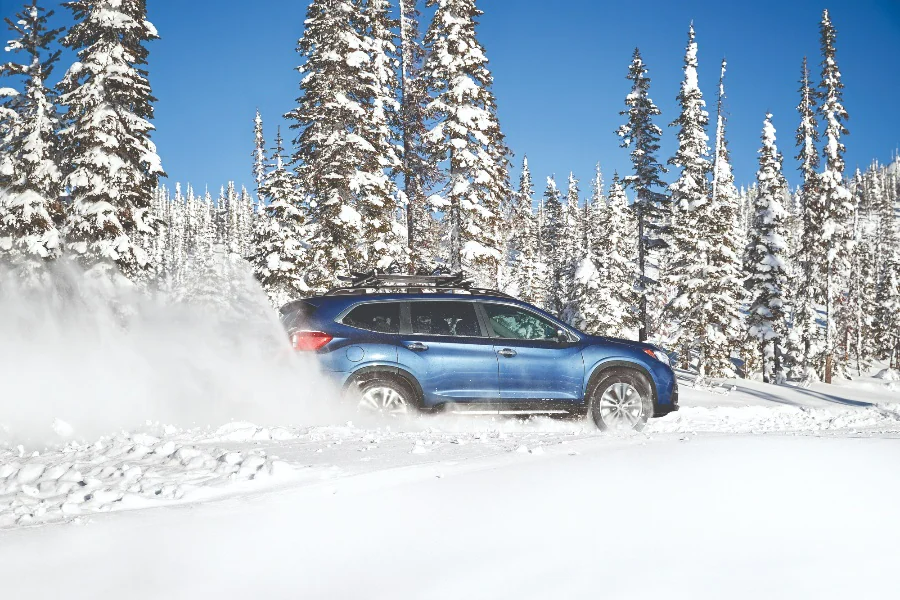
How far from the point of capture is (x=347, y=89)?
22.4 m

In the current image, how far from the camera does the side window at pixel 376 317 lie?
7914 mm

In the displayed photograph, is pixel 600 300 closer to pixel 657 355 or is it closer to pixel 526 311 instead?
pixel 657 355

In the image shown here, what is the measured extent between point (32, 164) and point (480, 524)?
25.2 m

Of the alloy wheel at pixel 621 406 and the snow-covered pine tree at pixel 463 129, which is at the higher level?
the snow-covered pine tree at pixel 463 129

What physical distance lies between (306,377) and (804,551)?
18.4 ft

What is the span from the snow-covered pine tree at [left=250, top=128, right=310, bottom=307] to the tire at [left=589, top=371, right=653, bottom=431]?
24.9 meters

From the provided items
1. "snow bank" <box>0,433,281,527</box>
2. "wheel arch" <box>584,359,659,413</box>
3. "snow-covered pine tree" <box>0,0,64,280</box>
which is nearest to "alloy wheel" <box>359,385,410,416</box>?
"snow bank" <box>0,433,281,527</box>

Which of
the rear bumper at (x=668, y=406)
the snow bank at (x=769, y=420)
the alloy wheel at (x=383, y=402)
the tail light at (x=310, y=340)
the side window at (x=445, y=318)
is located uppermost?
the side window at (x=445, y=318)

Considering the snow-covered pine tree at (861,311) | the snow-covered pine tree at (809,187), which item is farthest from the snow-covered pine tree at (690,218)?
the snow-covered pine tree at (861,311)

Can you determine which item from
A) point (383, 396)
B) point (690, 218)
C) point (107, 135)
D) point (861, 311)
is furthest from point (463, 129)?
point (861, 311)

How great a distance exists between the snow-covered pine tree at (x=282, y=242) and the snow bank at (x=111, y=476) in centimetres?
2644

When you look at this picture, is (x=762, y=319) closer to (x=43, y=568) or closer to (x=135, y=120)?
(x=135, y=120)

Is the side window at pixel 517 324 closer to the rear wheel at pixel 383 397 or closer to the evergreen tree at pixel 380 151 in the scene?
the rear wheel at pixel 383 397

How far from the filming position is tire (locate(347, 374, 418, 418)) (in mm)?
7719
